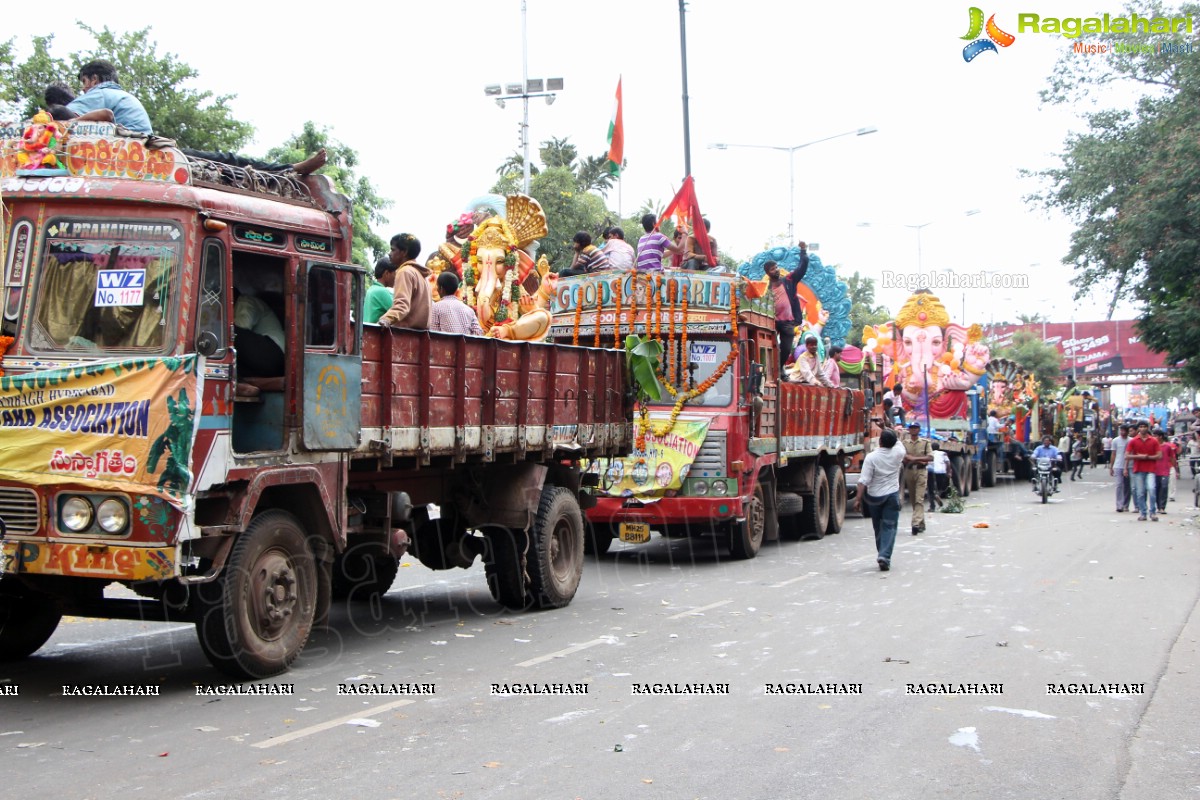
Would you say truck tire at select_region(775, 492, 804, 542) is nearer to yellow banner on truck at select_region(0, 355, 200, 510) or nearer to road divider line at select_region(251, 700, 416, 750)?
road divider line at select_region(251, 700, 416, 750)

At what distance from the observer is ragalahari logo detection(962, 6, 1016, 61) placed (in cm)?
2634

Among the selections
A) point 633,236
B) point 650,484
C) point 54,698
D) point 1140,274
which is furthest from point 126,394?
point 633,236

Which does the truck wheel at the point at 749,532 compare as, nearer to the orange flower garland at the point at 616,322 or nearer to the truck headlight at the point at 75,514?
the orange flower garland at the point at 616,322

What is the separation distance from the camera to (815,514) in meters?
17.6

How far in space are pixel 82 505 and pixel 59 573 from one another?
372 mm

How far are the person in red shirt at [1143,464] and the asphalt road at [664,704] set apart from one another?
9.60 meters

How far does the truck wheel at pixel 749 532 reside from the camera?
14.7m

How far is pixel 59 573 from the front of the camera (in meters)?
6.30

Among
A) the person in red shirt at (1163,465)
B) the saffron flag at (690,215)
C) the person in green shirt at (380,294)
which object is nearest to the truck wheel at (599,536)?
the saffron flag at (690,215)

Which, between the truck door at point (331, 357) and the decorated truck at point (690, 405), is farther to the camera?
the decorated truck at point (690, 405)

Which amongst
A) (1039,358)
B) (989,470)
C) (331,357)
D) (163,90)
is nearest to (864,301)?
(1039,358)

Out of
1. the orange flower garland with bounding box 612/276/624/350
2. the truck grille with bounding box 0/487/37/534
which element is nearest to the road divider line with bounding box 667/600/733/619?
the orange flower garland with bounding box 612/276/624/350

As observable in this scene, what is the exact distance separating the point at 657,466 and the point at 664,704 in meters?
6.86

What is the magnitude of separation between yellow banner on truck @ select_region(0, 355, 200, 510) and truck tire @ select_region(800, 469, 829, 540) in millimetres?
12422
